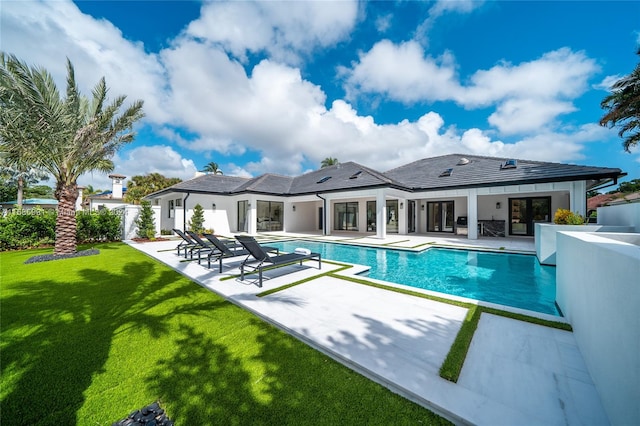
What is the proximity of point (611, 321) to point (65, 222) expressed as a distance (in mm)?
16341

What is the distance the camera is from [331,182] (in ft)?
67.7

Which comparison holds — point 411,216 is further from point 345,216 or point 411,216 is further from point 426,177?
point 345,216

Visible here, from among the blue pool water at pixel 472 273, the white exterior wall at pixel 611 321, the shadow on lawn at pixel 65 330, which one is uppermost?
the white exterior wall at pixel 611 321

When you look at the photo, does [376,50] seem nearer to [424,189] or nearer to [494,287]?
[424,189]

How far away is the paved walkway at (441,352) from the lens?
2.34m

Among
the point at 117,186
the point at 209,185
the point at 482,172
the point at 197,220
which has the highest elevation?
the point at 117,186

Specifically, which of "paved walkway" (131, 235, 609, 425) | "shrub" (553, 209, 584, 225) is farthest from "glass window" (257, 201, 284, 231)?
"shrub" (553, 209, 584, 225)

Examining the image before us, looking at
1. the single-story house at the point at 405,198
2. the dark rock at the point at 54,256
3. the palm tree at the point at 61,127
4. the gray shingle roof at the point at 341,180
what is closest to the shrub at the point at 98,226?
the single-story house at the point at 405,198

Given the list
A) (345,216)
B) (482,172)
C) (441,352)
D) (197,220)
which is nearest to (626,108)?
(482,172)

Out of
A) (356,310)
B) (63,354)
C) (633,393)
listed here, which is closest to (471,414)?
(633,393)

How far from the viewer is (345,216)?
22781 mm

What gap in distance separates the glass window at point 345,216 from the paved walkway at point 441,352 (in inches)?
653

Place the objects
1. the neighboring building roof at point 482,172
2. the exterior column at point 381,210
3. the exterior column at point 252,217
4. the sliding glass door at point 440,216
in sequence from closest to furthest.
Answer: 1. the neighboring building roof at point 482,172
2. the exterior column at point 381,210
3. the sliding glass door at point 440,216
4. the exterior column at point 252,217

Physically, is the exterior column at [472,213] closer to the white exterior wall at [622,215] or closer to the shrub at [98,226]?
the white exterior wall at [622,215]
